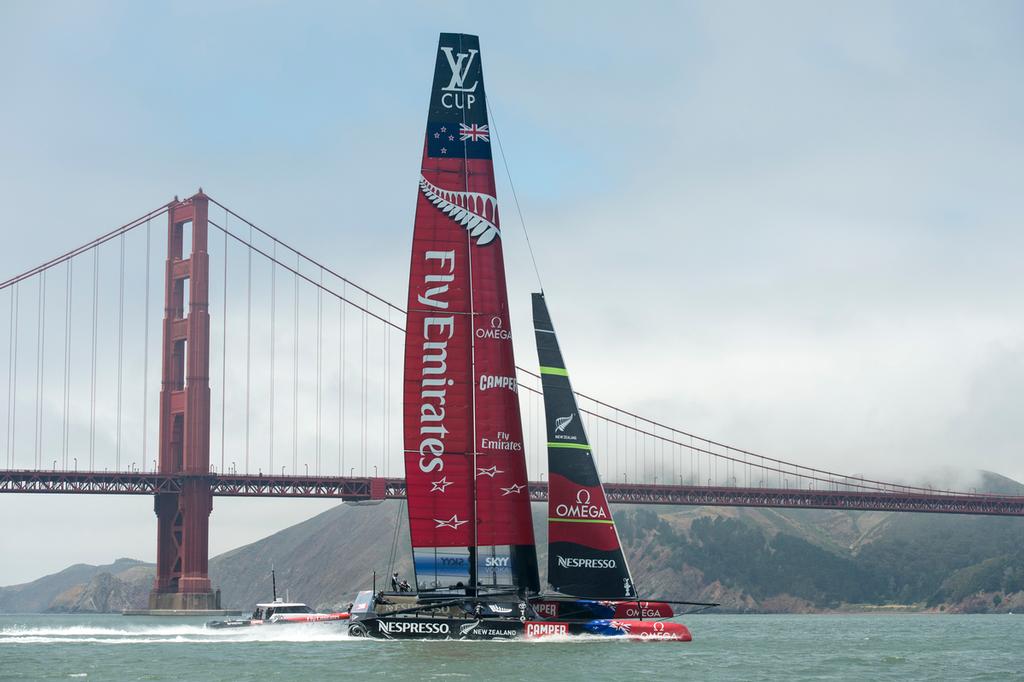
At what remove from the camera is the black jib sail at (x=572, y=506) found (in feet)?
99.0

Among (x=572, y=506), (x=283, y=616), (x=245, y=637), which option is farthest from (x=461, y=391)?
(x=283, y=616)

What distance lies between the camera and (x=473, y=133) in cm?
3039

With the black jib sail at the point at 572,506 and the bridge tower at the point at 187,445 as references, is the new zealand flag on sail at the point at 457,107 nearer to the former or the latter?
the black jib sail at the point at 572,506

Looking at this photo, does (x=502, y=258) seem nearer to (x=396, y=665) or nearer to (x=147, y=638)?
(x=396, y=665)

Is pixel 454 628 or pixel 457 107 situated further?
pixel 457 107

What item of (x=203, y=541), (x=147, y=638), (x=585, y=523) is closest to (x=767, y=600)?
(x=203, y=541)

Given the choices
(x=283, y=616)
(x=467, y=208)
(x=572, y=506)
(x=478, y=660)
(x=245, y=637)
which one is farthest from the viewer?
(x=283, y=616)

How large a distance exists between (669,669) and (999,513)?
71.4m

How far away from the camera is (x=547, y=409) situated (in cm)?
3114

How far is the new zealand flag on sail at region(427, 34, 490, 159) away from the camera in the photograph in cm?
3033

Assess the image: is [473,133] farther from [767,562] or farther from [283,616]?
[767,562]

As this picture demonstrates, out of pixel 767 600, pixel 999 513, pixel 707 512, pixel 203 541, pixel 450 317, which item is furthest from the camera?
pixel 707 512

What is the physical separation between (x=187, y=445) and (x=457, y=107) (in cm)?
4836

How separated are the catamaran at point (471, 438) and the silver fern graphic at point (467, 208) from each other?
0.07ft
